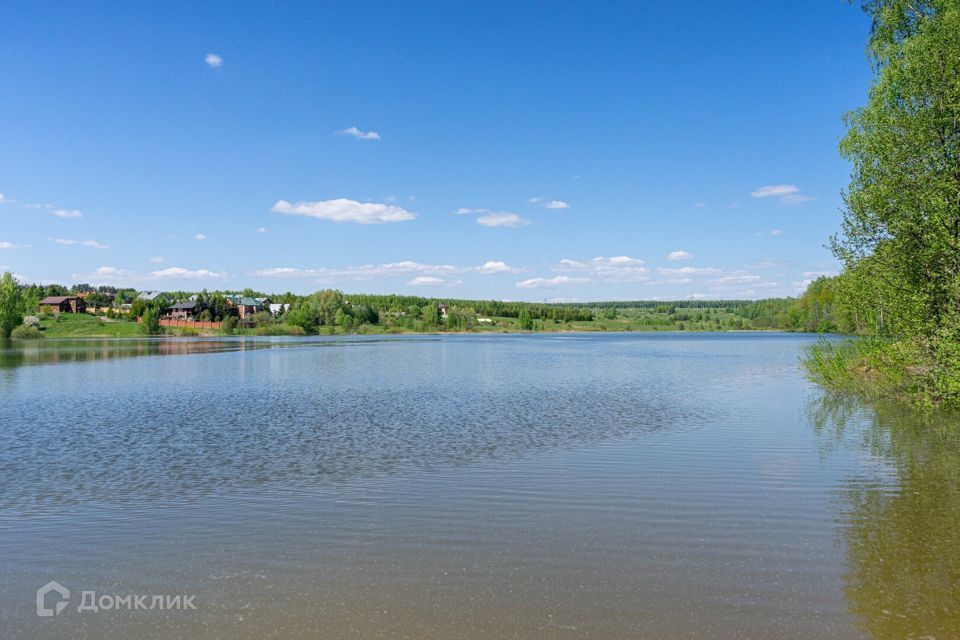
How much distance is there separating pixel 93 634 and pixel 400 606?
373 cm

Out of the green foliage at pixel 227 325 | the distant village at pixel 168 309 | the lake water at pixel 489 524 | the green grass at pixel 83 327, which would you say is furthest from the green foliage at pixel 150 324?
the lake water at pixel 489 524

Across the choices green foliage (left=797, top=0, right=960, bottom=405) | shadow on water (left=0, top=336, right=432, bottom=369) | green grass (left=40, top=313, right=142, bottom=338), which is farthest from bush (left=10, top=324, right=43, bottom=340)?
green foliage (left=797, top=0, right=960, bottom=405)

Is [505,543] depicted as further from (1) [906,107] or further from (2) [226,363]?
(2) [226,363]

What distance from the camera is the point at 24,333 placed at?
125 metres

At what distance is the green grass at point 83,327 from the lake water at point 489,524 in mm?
133824

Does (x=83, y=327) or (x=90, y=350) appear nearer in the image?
(x=90, y=350)

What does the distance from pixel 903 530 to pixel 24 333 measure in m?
153

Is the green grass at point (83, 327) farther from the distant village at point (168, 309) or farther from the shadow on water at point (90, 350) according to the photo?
the shadow on water at point (90, 350)

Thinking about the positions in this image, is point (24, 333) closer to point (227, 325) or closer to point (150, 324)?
point (150, 324)

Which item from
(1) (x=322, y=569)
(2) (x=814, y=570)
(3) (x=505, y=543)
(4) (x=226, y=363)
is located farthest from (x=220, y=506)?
(4) (x=226, y=363)

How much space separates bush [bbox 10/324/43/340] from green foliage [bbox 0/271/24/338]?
79cm

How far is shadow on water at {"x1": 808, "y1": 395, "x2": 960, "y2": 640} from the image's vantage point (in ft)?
24.8

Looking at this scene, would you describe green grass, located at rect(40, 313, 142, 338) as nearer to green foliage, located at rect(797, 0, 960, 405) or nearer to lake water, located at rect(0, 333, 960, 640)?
lake water, located at rect(0, 333, 960, 640)

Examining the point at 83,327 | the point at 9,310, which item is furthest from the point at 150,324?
the point at 9,310
